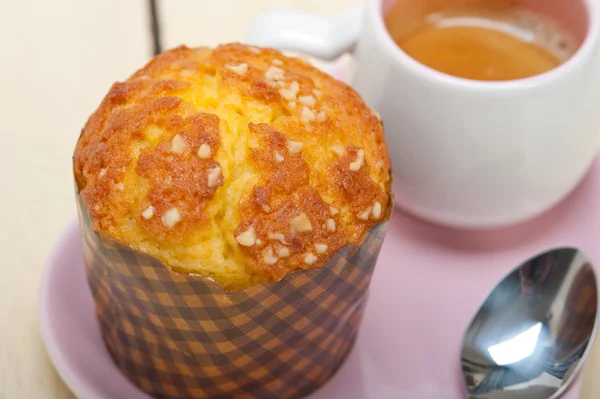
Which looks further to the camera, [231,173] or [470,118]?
[470,118]

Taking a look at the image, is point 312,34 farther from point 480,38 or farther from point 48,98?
point 48,98

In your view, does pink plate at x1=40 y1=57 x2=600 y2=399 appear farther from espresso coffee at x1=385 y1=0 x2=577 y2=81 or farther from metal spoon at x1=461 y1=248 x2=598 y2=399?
espresso coffee at x1=385 y1=0 x2=577 y2=81

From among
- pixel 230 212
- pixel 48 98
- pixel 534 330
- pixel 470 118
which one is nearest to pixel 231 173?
pixel 230 212

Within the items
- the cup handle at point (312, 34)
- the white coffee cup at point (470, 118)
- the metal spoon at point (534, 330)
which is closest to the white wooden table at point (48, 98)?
the metal spoon at point (534, 330)

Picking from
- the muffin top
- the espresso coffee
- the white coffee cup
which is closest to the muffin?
the muffin top

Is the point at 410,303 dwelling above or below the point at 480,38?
below

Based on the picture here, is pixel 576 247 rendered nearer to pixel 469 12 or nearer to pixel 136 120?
pixel 469 12
